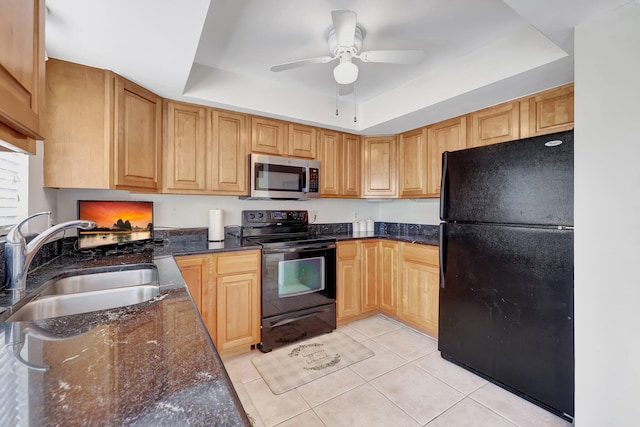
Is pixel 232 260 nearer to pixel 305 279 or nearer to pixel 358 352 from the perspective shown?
pixel 305 279

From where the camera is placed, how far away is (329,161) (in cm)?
309

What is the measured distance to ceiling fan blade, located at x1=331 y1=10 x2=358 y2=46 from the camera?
1396 mm

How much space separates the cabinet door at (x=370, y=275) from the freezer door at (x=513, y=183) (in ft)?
3.32

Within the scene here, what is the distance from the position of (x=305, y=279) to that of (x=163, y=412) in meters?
2.21

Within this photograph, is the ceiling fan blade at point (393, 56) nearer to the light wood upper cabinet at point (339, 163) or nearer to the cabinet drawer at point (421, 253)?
the light wood upper cabinet at point (339, 163)

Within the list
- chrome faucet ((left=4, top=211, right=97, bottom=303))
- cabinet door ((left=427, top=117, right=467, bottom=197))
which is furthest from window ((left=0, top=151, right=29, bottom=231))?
cabinet door ((left=427, top=117, right=467, bottom=197))

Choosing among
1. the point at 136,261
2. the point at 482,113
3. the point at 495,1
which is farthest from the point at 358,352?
the point at 495,1

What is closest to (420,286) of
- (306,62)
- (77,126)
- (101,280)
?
→ (306,62)

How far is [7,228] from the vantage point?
141 cm

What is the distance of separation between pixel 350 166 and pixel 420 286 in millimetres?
1514

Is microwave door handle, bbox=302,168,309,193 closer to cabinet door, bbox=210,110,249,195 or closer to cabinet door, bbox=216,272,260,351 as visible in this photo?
cabinet door, bbox=210,110,249,195

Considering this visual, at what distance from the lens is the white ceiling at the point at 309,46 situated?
134 centimetres

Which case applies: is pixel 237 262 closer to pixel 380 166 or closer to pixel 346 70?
pixel 346 70

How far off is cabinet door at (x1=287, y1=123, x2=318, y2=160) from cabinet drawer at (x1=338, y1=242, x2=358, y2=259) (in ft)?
3.24
